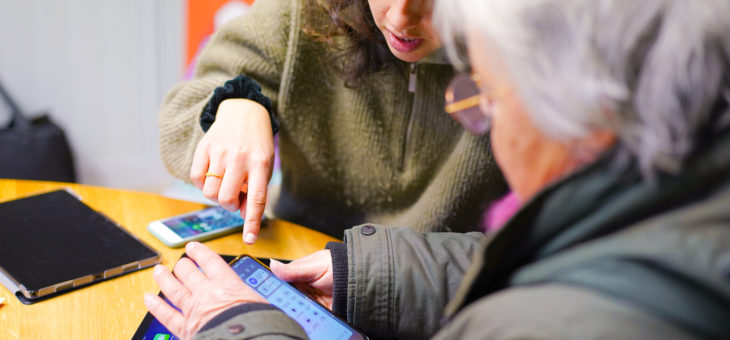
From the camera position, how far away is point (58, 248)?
0.86m

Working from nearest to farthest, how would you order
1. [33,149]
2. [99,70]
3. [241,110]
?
[241,110] → [33,149] → [99,70]

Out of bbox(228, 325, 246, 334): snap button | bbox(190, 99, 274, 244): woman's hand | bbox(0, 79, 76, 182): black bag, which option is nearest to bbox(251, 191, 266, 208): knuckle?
bbox(190, 99, 274, 244): woman's hand

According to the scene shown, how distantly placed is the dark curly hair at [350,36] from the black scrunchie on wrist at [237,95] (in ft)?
0.47

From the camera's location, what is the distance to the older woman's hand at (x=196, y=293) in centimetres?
63

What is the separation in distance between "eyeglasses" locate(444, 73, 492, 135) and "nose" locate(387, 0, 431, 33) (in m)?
0.26

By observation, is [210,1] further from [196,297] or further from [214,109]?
[196,297]

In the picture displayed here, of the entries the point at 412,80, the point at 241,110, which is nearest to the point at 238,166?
the point at 241,110

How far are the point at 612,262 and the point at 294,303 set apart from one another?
463mm

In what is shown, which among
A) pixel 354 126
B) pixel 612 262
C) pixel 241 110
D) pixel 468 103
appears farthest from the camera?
pixel 354 126

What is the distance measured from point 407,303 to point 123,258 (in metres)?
0.45

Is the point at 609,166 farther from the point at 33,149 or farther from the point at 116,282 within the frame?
the point at 33,149

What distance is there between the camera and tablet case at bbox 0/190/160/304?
2.58ft

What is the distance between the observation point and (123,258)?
86 centimetres

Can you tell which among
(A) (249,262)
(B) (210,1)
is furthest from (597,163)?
(B) (210,1)
